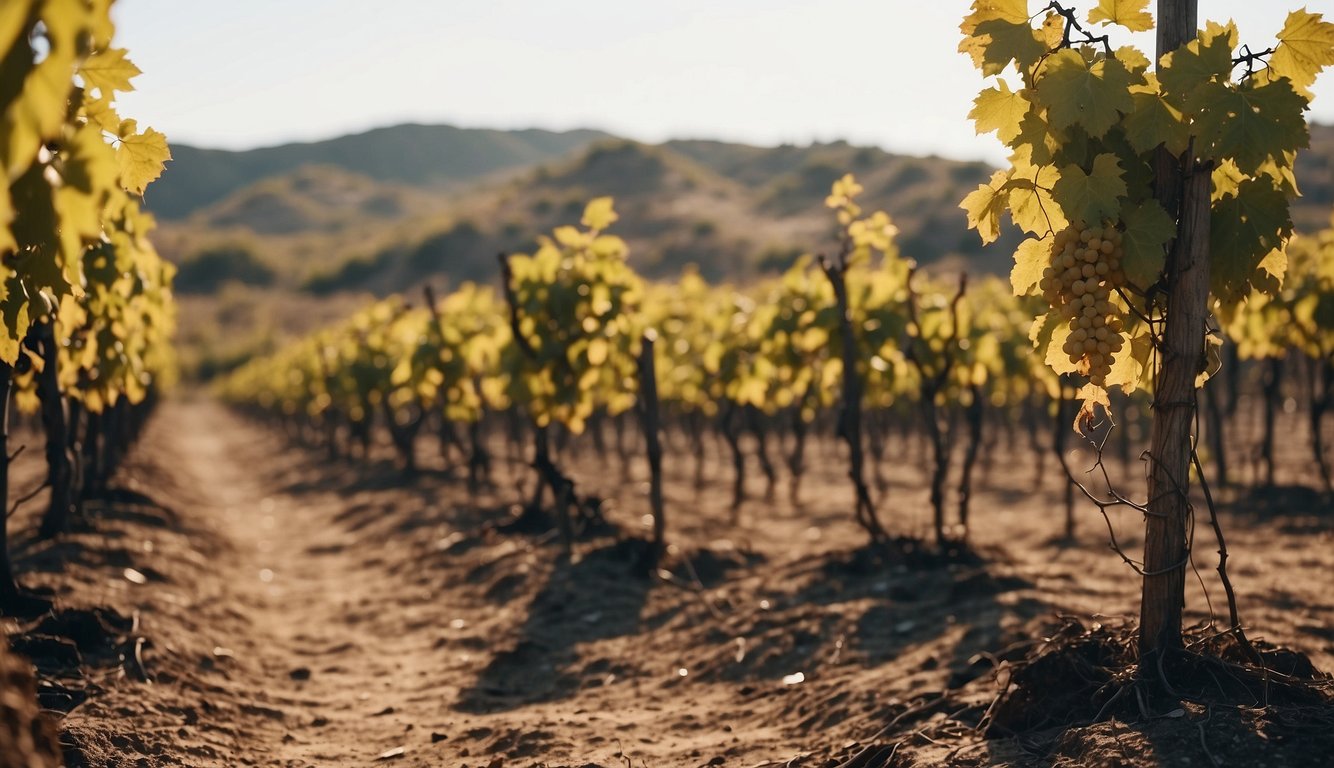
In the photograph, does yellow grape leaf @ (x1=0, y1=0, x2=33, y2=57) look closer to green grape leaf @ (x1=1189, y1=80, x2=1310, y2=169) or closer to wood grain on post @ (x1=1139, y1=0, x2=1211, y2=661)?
green grape leaf @ (x1=1189, y1=80, x2=1310, y2=169)

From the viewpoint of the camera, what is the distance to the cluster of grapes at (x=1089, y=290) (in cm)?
365

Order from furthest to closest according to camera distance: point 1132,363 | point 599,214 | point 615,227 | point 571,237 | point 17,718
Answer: point 615,227
point 571,237
point 599,214
point 1132,363
point 17,718

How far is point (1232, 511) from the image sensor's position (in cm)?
1163

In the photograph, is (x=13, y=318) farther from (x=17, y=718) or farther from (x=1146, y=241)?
(x=1146, y=241)

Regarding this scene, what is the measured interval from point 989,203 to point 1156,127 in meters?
0.62

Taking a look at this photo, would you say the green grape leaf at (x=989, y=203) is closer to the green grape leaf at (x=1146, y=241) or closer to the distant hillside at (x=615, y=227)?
the green grape leaf at (x=1146, y=241)

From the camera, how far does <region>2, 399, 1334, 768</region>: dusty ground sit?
4.66 meters

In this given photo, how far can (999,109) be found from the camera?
394 cm

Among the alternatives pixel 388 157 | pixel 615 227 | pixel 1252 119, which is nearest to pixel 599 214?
pixel 1252 119

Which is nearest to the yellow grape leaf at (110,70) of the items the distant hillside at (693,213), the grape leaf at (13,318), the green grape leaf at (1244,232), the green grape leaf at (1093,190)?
the grape leaf at (13,318)

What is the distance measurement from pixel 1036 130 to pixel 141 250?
20.4 ft

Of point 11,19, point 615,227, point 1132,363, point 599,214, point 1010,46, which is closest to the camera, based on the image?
point 11,19

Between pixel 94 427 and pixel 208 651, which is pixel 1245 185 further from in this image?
pixel 94 427

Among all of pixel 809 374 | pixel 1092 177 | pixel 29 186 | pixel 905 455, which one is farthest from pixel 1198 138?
pixel 905 455
